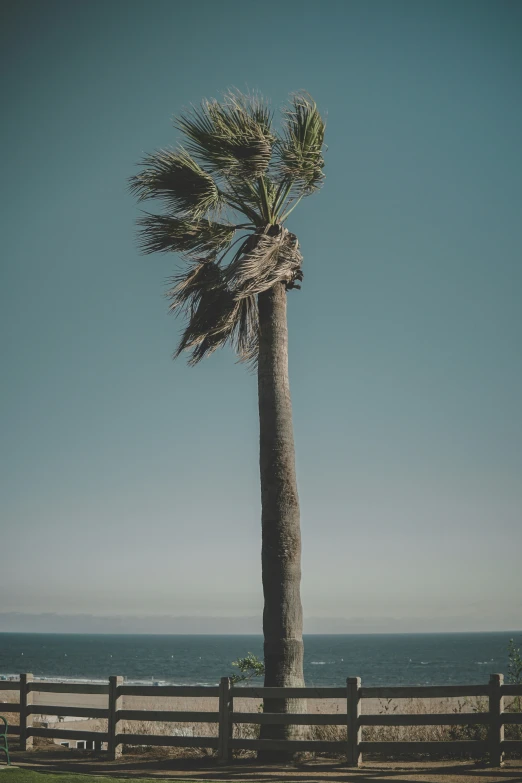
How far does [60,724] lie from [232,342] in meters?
11.4

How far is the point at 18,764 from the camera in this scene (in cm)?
1273

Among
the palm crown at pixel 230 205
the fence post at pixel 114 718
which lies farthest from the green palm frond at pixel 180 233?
the fence post at pixel 114 718

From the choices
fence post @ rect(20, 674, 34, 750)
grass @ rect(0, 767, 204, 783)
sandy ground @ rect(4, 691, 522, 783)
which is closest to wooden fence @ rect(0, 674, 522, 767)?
sandy ground @ rect(4, 691, 522, 783)

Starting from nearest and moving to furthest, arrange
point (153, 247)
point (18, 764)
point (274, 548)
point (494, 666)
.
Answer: point (18, 764) < point (274, 548) < point (153, 247) < point (494, 666)

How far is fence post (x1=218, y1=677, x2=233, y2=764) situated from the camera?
12.9 meters

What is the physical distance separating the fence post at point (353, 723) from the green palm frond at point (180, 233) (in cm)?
869

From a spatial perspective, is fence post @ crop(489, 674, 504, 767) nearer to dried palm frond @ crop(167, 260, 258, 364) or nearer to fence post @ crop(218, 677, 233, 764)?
fence post @ crop(218, 677, 233, 764)

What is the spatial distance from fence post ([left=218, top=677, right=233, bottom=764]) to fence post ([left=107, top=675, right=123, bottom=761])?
190 centimetres

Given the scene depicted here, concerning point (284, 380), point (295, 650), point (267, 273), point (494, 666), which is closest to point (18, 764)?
point (295, 650)

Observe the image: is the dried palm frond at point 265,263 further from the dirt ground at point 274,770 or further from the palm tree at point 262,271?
the dirt ground at point 274,770

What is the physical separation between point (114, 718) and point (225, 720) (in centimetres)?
207

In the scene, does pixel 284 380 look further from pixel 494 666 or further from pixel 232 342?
pixel 494 666

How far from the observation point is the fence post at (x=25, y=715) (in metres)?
14.5

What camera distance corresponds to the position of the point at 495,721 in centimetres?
1179
